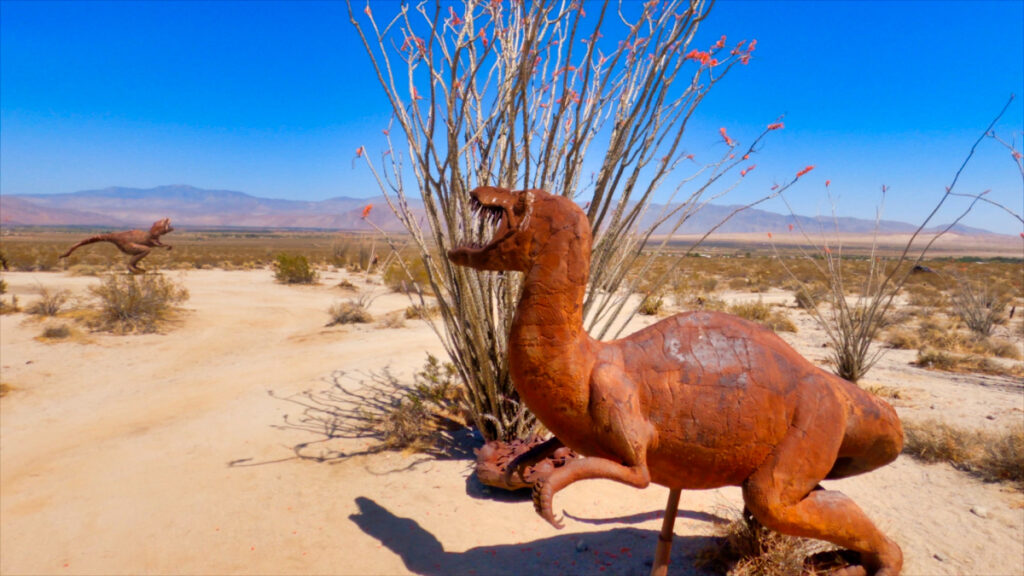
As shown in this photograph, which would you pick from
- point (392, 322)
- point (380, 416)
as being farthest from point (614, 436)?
point (392, 322)

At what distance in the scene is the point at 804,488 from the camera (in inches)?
78.1

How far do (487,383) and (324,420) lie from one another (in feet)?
7.61

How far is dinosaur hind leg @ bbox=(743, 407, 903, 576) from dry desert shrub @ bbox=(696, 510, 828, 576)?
2.31ft

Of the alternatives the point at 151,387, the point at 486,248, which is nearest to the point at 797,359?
the point at 486,248

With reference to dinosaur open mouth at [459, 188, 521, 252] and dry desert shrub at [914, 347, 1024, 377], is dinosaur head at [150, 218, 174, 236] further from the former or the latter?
dry desert shrub at [914, 347, 1024, 377]

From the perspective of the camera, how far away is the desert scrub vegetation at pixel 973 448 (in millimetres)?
4219

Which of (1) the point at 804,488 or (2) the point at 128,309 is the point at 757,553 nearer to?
(1) the point at 804,488

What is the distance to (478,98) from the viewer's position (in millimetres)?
4082

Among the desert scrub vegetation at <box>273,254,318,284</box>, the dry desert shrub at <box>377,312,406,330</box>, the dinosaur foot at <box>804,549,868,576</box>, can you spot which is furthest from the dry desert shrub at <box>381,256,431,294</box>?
the dinosaur foot at <box>804,549,868,576</box>

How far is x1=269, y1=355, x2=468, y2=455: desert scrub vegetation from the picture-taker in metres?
4.77

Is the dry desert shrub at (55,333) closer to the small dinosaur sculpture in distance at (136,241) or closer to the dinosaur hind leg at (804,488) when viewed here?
the small dinosaur sculpture in distance at (136,241)

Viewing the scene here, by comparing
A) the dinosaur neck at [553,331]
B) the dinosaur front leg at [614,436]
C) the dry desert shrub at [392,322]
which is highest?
the dinosaur neck at [553,331]

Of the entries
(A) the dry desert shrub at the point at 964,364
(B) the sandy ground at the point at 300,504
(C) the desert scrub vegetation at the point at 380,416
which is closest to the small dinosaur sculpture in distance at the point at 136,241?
(B) the sandy ground at the point at 300,504

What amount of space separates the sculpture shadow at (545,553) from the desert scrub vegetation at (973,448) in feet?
9.39
